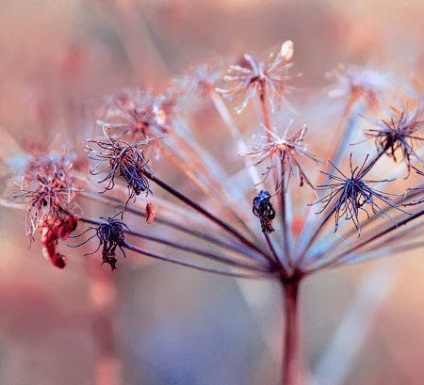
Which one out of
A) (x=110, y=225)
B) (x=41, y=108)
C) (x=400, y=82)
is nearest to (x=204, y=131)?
(x=41, y=108)

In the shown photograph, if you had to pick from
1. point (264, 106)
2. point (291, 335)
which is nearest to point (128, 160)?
point (264, 106)

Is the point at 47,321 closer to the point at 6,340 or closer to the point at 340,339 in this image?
the point at 6,340

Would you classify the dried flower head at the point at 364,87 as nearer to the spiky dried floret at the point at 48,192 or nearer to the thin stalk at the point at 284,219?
the thin stalk at the point at 284,219

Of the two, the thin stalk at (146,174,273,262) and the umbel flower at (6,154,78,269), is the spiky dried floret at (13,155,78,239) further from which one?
the thin stalk at (146,174,273,262)

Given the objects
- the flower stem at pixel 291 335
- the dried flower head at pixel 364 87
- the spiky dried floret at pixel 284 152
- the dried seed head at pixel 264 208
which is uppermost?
the dried flower head at pixel 364 87

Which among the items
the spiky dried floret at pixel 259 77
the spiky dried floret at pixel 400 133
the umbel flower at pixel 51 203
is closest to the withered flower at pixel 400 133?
the spiky dried floret at pixel 400 133

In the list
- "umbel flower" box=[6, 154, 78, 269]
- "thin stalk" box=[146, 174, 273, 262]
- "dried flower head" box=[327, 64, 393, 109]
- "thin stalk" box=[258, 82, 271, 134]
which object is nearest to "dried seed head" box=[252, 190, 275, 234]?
"thin stalk" box=[146, 174, 273, 262]
